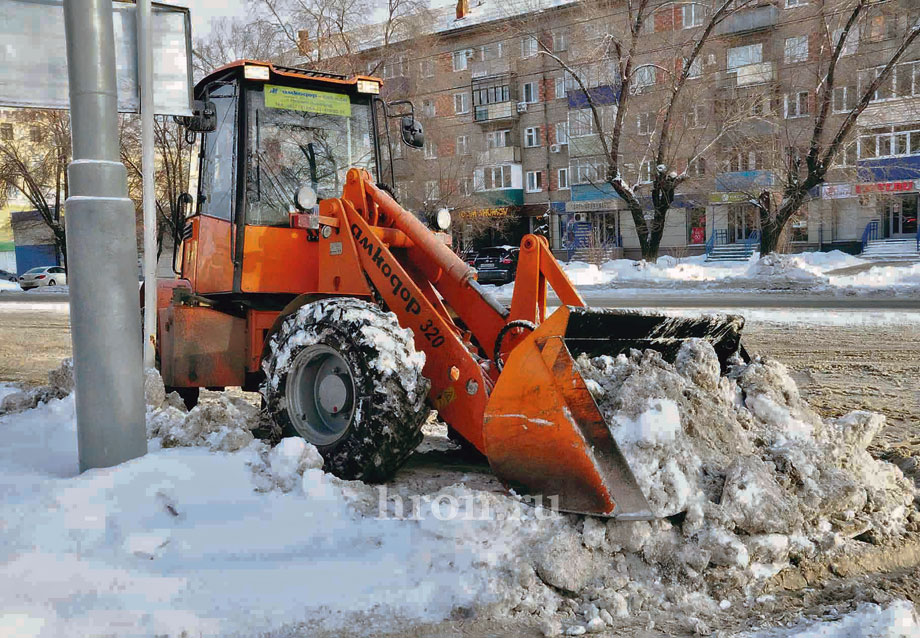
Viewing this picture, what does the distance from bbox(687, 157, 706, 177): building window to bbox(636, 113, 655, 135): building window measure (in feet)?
6.47

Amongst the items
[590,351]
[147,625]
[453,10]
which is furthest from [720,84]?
[147,625]

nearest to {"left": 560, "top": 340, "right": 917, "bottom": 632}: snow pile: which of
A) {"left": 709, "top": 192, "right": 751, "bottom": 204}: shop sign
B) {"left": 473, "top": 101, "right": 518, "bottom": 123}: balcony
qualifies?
{"left": 709, "top": 192, "right": 751, "bottom": 204}: shop sign

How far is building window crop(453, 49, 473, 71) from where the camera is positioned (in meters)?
46.5

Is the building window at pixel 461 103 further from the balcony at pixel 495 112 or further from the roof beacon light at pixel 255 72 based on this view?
the roof beacon light at pixel 255 72

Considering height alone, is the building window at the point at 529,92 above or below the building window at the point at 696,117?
→ above

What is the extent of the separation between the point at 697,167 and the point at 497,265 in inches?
317

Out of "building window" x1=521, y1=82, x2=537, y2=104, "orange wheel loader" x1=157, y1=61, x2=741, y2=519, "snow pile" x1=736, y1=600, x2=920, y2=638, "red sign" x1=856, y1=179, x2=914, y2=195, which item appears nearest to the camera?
"snow pile" x1=736, y1=600, x2=920, y2=638

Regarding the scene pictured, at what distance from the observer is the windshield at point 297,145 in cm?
634

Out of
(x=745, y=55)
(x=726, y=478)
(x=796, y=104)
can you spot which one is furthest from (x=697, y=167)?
(x=726, y=478)

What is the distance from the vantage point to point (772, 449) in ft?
13.4

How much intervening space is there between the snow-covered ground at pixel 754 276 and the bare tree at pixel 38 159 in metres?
20.8

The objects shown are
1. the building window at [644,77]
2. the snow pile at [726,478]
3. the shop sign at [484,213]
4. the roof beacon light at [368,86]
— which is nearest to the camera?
the snow pile at [726,478]

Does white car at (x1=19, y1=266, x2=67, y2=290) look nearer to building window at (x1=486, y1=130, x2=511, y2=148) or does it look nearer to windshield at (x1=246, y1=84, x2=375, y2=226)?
building window at (x1=486, y1=130, x2=511, y2=148)

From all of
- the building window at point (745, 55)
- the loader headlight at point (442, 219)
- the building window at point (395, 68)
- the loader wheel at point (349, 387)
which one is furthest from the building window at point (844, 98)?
the loader wheel at point (349, 387)
